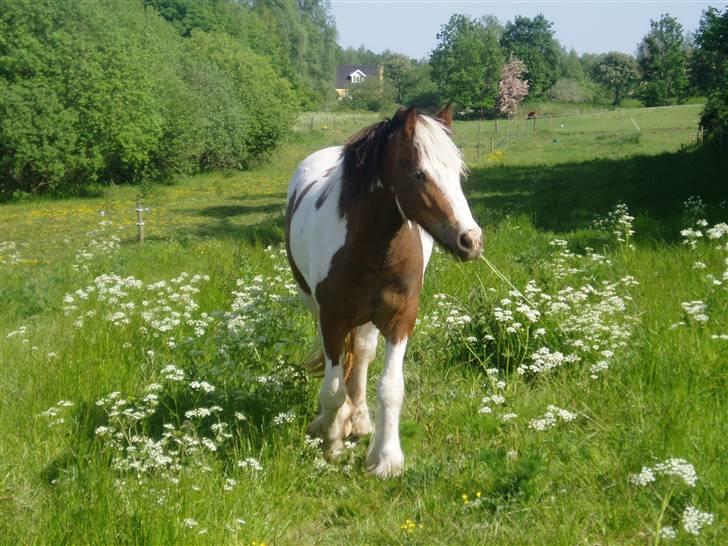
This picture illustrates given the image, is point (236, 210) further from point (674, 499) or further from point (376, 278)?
point (674, 499)

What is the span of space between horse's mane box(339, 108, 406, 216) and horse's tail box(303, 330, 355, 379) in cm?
96

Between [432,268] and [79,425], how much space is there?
4234 mm

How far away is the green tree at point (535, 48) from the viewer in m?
21.7

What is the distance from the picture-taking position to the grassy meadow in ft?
11.4

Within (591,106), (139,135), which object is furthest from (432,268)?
(591,106)

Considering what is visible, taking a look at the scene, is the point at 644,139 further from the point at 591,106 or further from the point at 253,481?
the point at 253,481

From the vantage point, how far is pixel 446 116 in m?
4.67

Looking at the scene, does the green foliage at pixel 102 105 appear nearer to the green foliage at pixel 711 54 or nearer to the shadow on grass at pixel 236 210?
the shadow on grass at pixel 236 210

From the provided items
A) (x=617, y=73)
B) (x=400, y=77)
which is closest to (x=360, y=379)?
(x=400, y=77)

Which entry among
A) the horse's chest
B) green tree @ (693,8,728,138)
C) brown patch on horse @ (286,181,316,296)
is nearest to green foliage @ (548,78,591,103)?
green tree @ (693,8,728,138)

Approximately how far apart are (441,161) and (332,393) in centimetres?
169

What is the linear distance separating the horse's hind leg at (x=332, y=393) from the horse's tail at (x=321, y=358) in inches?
6.6

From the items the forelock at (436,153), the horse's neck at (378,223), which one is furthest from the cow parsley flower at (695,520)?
the horse's neck at (378,223)

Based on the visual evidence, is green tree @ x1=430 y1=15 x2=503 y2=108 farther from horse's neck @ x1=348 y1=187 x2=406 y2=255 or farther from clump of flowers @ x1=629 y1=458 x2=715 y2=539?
clump of flowers @ x1=629 y1=458 x2=715 y2=539
